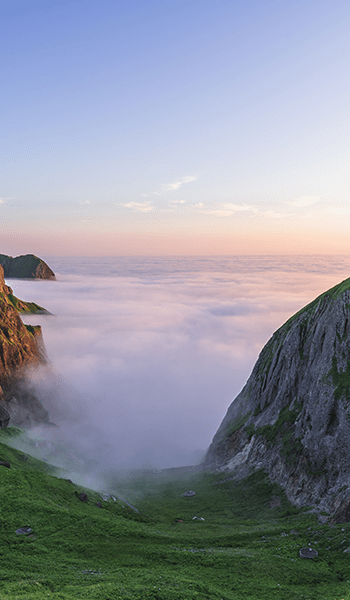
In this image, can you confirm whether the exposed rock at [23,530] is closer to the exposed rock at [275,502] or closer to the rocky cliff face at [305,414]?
the rocky cliff face at [305,414]

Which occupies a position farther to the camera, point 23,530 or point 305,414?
point 305,414

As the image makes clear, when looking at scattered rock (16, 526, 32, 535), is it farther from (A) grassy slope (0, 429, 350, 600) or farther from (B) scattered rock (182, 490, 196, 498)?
(B) scattered rock (182, 490, 196, 498)

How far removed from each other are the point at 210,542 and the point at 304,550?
1711cm

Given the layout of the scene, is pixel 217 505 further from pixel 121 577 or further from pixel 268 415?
pixel 121 577

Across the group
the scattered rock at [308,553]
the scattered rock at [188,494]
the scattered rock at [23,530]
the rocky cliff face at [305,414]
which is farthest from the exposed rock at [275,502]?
the scattered rock at [23,530]

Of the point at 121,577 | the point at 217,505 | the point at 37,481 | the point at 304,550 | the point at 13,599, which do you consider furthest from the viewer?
the point at 217,505

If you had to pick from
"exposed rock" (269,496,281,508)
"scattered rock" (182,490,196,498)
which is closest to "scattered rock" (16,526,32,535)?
"exposed rock" (269,496,281,508)

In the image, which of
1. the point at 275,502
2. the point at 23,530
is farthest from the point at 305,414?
the point at 23,530

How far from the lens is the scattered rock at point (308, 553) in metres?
53.8

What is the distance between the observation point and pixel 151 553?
5284 cm

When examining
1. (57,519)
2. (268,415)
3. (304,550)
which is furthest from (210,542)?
(268,415)

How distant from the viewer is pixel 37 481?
75.8 metres

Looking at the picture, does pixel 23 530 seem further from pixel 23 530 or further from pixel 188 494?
pixel 188 494

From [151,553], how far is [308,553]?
25535 mm
